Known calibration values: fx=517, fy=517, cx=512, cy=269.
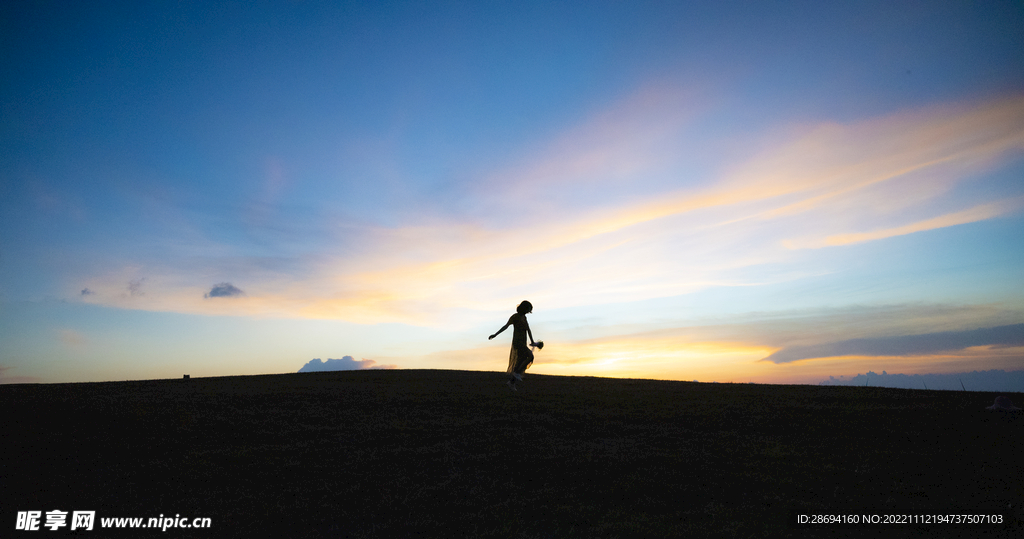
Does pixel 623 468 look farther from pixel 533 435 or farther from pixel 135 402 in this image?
pixel 135 402

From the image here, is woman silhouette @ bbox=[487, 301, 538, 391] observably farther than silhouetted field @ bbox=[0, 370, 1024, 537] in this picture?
Yes

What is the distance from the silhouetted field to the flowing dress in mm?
2881

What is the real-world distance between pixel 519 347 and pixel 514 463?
1037 cm

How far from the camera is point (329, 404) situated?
51.6 ft

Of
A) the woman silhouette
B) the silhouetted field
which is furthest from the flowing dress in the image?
the silhouetted field

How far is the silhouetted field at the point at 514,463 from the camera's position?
21.1ft

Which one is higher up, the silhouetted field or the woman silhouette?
the woman silhouette

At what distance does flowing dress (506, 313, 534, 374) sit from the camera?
19.1 meters

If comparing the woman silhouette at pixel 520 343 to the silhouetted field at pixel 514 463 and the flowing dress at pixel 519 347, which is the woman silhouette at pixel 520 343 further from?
the silhouetted field at pixel 514 463

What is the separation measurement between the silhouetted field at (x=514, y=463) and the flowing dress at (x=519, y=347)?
288 cm

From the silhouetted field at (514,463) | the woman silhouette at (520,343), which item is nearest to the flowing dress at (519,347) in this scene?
the woman silhouette at (520,343)

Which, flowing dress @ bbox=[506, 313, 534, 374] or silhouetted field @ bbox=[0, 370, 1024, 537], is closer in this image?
silhouetted field @ bbox=[0, 370, 1024, 537]

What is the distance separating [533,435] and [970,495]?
6998mm

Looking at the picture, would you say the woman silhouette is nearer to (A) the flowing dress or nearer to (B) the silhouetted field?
(A) the flowing dress
